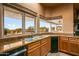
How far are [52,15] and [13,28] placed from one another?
193 centimetres

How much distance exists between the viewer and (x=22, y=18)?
348cm

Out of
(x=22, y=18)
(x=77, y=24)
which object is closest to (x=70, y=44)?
(x=77, y=24)

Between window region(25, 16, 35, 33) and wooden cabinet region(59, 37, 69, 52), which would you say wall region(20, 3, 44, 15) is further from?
wooden cabinet region(59, 37, 69, 52)

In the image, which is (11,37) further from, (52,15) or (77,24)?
(77,24)

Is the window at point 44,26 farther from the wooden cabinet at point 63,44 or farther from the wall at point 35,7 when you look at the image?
the wooden cabinet at point 63,44

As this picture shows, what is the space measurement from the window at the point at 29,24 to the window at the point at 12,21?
321 mm

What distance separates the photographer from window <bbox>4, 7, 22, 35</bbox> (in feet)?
8.80

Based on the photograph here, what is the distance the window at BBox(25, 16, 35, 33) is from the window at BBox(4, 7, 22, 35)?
0.32 metres

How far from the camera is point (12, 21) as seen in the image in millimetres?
2961

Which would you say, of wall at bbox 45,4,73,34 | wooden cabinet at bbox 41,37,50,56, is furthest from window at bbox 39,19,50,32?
wooden cabinet at bbox 41,37,50,56

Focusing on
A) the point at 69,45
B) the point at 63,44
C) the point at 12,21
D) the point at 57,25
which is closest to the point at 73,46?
the point at 69,45

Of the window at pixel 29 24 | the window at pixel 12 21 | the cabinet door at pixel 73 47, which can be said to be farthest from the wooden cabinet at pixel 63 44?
the window at pixel 12 21

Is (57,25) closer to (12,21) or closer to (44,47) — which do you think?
(44,47)

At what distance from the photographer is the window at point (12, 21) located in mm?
2682
